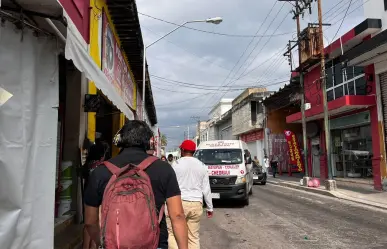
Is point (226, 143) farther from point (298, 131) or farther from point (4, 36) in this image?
point (298, 131)

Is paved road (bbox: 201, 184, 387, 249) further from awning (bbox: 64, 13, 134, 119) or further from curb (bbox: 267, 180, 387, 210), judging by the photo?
awning (bbox: 64, 13, 134, 119)

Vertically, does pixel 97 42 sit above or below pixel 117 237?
above

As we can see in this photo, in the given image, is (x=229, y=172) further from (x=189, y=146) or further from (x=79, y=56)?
(x=79, y=56)

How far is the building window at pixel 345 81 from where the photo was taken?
59.1ft

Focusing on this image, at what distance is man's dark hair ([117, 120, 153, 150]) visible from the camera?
263 cm

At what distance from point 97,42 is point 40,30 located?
4.35 meters

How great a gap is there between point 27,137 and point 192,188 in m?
2.37

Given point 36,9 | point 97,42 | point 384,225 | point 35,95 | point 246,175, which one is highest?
point 97,42

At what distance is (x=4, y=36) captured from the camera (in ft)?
10.4

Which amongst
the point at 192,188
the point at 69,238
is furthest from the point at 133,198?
the point at 69,238

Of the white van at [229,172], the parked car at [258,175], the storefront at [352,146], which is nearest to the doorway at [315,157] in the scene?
the storefront at [352,146]

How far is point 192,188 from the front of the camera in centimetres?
501

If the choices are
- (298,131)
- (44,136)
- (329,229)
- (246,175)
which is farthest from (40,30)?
(298,131)

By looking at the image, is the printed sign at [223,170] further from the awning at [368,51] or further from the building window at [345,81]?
the building window at [345,81]
